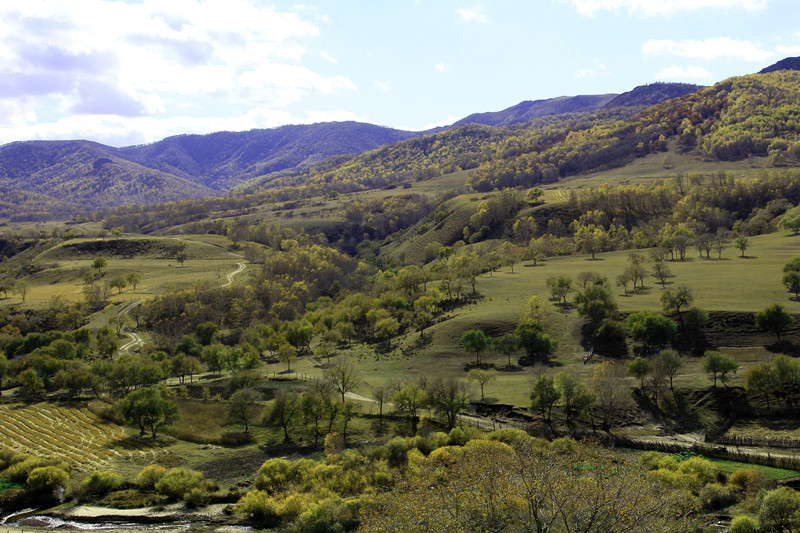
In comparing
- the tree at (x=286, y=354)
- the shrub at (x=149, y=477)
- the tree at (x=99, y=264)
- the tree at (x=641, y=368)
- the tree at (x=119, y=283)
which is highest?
the tree at (x=99, y=264)

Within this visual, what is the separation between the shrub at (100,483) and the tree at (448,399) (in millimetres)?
27919

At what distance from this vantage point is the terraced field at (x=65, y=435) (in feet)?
139

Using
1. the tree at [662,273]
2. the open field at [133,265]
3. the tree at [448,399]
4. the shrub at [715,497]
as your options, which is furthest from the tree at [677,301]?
the open field at [133,265]

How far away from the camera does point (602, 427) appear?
48469 millimetres

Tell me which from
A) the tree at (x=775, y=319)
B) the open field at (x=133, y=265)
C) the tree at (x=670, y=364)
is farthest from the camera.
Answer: the open field at (x=133, y=265)

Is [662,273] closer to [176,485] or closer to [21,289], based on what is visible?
[176,485]

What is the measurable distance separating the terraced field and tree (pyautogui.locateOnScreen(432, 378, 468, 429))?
1059 inches

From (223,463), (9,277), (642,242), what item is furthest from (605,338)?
(9,277)

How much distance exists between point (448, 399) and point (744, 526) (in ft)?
91.1

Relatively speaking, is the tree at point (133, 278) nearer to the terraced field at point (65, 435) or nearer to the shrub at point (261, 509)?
the terraced field at point (65, 435)

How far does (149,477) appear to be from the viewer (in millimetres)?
36875

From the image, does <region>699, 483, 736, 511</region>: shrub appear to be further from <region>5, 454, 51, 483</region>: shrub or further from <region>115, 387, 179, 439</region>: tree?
<region>115, 387, 179, 439</region>: tree

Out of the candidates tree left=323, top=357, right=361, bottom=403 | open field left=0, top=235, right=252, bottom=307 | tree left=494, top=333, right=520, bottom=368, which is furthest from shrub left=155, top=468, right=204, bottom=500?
open field left=0, top=235, right=252, bottom=307

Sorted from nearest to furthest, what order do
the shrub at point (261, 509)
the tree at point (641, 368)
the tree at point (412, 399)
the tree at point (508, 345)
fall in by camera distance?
the shrub at point (261, 509), the tree at point (412, 399), the tree at point (641, 368), the tree at point (508, 345)
